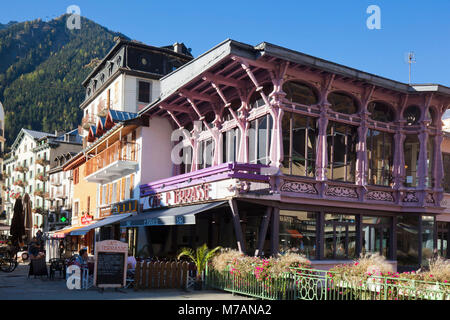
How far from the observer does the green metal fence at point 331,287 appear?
1006 centimetres

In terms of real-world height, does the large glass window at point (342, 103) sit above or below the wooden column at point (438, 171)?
above

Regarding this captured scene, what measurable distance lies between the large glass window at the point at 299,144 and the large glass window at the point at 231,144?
2877 mm

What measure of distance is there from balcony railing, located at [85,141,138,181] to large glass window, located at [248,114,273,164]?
8.86m

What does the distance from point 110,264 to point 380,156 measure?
1271cm

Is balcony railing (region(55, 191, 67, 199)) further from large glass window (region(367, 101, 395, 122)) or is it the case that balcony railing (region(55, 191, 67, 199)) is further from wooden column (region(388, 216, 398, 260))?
wooden column (region(388, 216, 398, 260))

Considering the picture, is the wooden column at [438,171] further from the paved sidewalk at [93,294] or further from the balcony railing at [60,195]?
the balcony railing at [60,195]

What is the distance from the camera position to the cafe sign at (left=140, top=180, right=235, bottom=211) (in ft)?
63.9

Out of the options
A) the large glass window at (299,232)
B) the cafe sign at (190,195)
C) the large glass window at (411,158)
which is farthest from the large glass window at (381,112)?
the cafe sign at (190,195)

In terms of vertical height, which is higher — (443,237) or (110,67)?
(110,67)

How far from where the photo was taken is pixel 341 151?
2188 cm

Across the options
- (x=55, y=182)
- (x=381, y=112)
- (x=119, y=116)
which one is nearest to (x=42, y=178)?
(x=55, y=182)

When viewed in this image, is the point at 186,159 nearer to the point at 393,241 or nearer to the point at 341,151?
the point at 341,151
